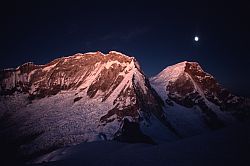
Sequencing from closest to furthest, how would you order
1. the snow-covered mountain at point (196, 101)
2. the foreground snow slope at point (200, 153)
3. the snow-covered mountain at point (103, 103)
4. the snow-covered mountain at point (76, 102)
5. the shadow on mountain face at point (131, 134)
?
1. the foreground snow slope at point (200, 153)
2. the shadow on mountain face at point (131, 134)
3. the snow-covered mountain at point (103, 103)
4. the snow-covered mountain at point (76, 102)
5. the snow-covered mountain at point (196, 101)

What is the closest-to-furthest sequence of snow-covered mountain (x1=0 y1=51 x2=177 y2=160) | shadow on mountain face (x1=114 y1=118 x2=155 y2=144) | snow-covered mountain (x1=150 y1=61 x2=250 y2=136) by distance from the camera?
1. shadow on mountain face (x1=114 y1=118 x2=155 y2=144)
2. snow-covered mountain (x1=0 y1=51 x2=177 y2=160)
3. snow-covered mountain (x1=150 y1=61 x2=250 y2=136)

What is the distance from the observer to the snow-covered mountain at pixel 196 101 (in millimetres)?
152250

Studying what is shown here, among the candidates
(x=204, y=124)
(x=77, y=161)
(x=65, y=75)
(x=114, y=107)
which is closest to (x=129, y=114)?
(x=114, y=107)

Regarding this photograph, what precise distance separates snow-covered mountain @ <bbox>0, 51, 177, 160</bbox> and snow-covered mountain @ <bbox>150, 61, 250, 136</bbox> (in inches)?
615

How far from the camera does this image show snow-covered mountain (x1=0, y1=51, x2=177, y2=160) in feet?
350

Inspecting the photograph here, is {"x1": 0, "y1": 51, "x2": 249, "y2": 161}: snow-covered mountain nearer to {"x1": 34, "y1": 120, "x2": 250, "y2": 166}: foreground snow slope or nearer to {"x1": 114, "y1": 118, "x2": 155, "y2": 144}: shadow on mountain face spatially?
{"x1": 114, "y1": 118, "x2": 155, "y2": 144}: shadow on mountain face

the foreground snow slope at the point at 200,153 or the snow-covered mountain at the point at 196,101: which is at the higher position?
the snow-covered mountain at the point at 196,101

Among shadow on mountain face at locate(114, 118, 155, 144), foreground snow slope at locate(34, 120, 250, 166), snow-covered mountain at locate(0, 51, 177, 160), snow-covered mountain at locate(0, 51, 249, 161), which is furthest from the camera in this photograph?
snow-covered mountain at locate(0, 51, 177, 160)

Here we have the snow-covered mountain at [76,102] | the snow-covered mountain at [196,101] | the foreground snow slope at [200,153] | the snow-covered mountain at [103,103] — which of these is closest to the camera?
the foreground snow slope at [200,153]

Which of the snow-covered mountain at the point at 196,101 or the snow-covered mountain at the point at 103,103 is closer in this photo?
the snow-covered mountain at the point at 103,103

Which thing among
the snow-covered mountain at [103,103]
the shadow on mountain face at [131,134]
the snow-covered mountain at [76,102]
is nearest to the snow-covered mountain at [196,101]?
the snow-covered mountain at [103,103]

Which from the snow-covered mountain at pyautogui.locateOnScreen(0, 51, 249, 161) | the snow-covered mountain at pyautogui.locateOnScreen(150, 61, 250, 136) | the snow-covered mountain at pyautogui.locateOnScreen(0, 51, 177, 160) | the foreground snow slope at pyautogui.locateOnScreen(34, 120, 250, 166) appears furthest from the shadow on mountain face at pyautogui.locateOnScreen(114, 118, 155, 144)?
the foreground snow slope at pyautogui.locateOnScreen(34, 120, 250, 166)

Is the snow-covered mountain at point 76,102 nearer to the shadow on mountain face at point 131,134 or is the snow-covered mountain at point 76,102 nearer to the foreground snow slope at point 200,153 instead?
the shadow on mountain face at point 131,134

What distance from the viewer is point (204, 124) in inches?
6004
